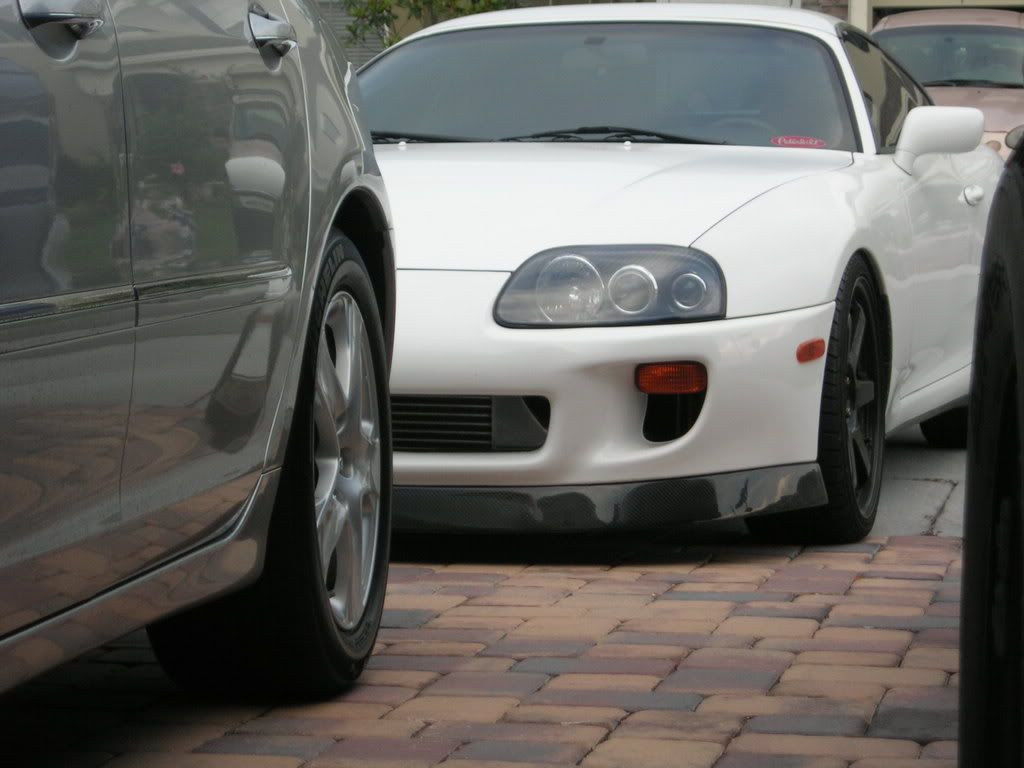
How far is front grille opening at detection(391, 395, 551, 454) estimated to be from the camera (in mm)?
4754

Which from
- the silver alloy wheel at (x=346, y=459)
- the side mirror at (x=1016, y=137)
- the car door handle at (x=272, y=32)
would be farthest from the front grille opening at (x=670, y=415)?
the car door handle at (x=272, y=32)

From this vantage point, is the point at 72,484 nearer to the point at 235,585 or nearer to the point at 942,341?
the point at 235,585

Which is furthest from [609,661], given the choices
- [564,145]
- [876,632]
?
[564,145]

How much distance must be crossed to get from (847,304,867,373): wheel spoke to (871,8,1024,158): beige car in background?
30.2 ft

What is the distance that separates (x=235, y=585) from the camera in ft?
9.73

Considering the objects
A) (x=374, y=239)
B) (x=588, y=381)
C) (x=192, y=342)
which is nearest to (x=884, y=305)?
(x=588, y=381)

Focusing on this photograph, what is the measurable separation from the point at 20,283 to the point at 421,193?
3009 millimetres

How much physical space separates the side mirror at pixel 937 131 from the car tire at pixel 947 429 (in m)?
1.60

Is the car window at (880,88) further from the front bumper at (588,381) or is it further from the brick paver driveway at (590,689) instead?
the brick paver driveway at (590,689)

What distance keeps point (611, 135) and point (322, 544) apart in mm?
2760

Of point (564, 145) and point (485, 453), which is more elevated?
point (564, 145)

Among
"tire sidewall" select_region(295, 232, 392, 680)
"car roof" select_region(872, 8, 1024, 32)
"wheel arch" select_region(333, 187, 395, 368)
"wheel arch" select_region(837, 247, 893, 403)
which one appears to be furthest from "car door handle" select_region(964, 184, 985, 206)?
"car roof" select_region(872, 8, 1024, 32)

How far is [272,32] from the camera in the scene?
3133mm

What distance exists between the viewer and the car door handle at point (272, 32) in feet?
10.1
